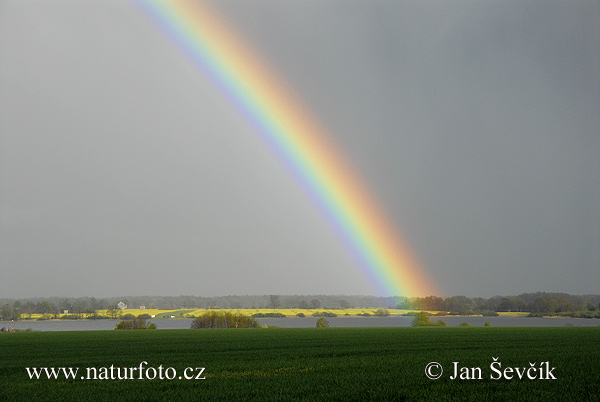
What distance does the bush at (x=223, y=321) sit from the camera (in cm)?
11669

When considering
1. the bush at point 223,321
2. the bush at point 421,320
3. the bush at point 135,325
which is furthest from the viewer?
the bush at point 421,320

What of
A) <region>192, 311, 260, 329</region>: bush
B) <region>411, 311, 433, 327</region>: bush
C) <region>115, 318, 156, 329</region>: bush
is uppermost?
<region>411, 311, 433, 327</region>: bush

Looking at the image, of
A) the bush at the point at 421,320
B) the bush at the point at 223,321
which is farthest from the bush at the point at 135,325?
the bush at the point at 421,320

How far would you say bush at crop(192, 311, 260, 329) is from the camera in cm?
11669

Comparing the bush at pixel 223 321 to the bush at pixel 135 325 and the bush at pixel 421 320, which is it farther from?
the bush at pixel 421 320

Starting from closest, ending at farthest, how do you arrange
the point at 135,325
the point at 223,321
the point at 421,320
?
the point at 135,325 < the point at 223,321 < the point at 421,320

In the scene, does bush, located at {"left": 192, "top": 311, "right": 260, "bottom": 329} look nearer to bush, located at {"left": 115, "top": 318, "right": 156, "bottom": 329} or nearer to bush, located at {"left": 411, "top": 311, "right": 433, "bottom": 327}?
bush, located at {"left": 115, "top": 318, "right": 156, "bottom": 329}

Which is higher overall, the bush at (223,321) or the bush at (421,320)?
the bush at (421,320)

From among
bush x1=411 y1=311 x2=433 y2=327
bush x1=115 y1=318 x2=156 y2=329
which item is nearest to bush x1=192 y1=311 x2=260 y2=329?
bush x1=115 y1=318 x2=156 y2=329

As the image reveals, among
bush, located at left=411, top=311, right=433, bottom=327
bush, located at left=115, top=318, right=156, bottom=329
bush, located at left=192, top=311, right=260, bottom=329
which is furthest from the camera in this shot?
bush, located at left=411, top=311, right=433, bottom=327

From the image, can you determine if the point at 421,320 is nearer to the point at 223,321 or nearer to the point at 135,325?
the point at 223,321

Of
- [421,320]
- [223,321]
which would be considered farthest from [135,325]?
[421,320]

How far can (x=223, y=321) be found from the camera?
117312mm

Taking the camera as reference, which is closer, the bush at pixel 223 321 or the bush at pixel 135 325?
the bush at pixel 135 325
